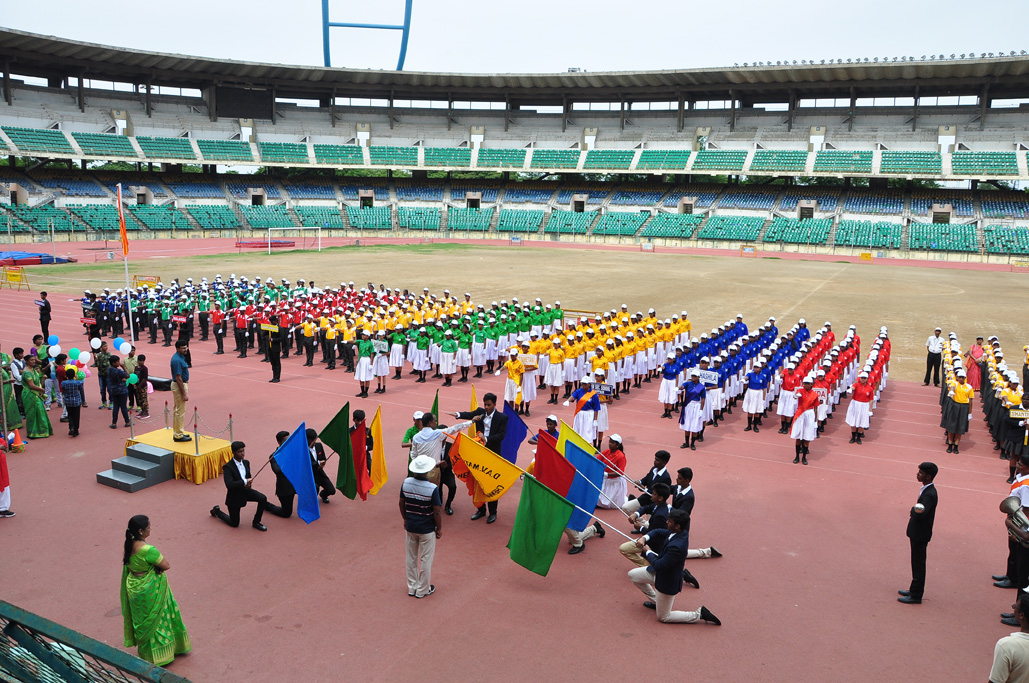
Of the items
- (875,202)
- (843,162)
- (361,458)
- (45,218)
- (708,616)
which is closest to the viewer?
(708,616)

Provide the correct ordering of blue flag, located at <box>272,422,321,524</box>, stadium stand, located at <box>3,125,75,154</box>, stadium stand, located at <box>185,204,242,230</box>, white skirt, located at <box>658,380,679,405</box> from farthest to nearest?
stadium stand, located at <box>185,204,242,230</box> < stadium stand, located at <box>3,125,75,154</box> < white skirt, located at <box>658,380,679,405</box> < blue flag, located at <box>272,422,321,524</box>

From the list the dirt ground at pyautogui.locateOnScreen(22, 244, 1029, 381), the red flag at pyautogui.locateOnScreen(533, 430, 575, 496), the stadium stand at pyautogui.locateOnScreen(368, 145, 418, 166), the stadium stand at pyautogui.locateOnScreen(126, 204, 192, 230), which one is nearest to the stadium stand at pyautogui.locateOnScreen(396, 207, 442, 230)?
the stadium stand at pyautogui.locateOnScreen(368, 145, 418, 166)

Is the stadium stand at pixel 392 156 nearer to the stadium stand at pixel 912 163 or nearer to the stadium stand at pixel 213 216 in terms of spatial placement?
the stadium stand at pixel 213 216

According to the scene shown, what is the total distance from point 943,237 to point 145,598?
6033 centimetres

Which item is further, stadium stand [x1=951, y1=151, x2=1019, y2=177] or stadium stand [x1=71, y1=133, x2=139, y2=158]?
stadium stand [x1=71, y1=133, x2=139, y2=158]

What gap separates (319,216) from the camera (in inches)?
2613

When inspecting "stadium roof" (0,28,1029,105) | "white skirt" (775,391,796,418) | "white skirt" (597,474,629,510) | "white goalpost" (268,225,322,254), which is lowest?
"white skirt" (597,474,629,510)

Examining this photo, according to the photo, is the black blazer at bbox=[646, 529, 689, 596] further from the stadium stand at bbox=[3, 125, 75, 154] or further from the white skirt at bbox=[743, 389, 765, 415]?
the stadium stand at bbox=[3, 125, 75, 154]

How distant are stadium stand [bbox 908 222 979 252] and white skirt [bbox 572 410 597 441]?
165 feet

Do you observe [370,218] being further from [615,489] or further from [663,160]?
[615,489]

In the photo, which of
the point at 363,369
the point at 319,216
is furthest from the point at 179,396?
the point at 319,216

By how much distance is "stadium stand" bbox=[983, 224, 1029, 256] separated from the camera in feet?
164

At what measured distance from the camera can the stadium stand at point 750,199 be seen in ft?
211

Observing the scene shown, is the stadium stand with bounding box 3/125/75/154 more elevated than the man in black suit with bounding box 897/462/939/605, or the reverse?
the stadium stand with bounding box 3/125/75/154
